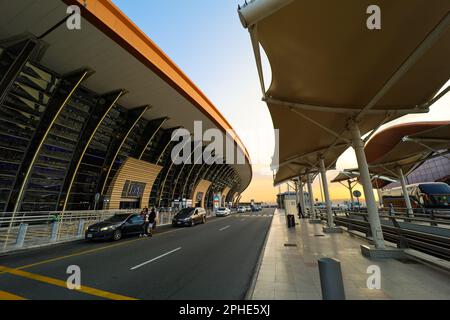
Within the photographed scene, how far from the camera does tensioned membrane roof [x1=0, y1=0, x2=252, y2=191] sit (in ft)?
34.0

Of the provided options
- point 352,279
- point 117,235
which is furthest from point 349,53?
point 117,235

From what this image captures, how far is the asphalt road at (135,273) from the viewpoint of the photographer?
14.5 ft

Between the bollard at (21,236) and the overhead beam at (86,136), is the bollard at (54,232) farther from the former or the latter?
the overhead beam at (86,136)

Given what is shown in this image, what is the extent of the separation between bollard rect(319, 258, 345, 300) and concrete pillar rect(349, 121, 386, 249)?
6.12m

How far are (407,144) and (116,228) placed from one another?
21810 mm

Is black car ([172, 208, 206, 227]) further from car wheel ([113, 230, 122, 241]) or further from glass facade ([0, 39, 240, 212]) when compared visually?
glass facade ([0, 39, 240, 212])

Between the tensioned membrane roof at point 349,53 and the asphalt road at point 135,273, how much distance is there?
5481 mm

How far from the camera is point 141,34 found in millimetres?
12906

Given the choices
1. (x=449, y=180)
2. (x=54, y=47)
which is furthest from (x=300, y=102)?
(x=449, y=180)

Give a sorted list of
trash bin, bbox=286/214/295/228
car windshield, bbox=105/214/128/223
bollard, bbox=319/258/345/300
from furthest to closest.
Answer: trash bin, bbox=286/214/295/228
car windshield, bbox=105/214/128/223
bollard, bbox=319/258/345/300

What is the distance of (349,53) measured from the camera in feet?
17.2

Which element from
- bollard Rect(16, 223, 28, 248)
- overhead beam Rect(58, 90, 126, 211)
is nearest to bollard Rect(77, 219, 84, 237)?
bollard Rect(16, 223, 28, 248)

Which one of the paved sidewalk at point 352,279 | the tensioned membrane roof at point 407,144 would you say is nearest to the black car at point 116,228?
the paved sidewalk at point 352,279
